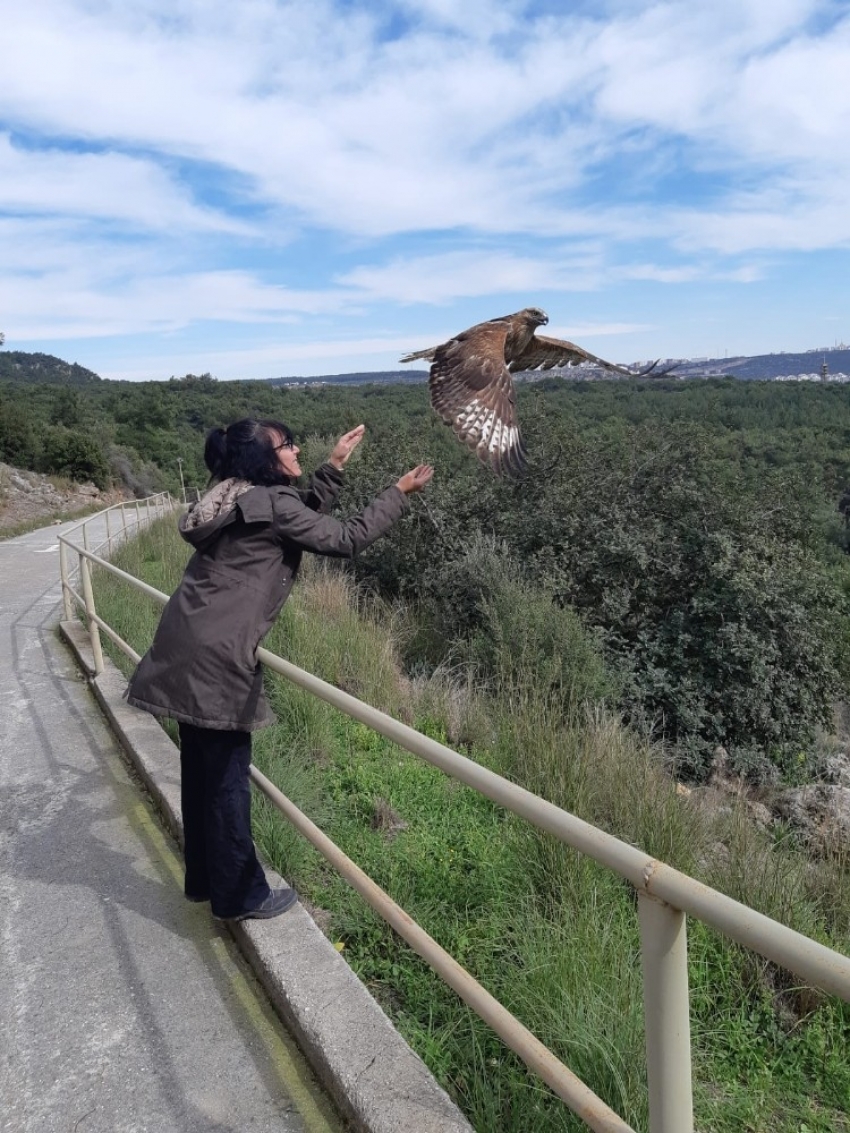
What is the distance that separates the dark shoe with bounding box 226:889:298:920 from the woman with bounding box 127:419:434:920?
0.45 metres

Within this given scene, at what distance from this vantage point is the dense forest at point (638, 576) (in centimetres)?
975

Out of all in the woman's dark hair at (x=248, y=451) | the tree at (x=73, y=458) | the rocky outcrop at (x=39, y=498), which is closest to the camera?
Answer: the woman's dark hair at (x=248, y=451)

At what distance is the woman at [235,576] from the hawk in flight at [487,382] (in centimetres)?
128

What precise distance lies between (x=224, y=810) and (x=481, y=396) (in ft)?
7.66

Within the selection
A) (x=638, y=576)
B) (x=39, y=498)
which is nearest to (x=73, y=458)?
(x=39, y=498)

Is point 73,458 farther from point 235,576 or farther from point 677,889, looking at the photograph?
point 677,889

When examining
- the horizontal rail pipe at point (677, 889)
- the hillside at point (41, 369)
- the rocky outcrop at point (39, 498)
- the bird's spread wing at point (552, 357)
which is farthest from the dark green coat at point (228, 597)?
the hillside at point (41, 369)

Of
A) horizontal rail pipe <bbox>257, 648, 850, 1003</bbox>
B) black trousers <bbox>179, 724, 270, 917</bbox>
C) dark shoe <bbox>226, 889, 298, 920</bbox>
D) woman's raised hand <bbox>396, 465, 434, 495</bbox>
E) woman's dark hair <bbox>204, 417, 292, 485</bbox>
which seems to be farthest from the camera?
dark shoe <bbox>226, 889, 298, 920</bbox>

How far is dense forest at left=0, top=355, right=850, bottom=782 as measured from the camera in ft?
32.0

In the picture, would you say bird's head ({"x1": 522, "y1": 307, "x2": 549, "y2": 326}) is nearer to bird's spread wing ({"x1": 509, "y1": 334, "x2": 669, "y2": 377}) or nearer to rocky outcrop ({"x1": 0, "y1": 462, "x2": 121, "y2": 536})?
bird's spread wing ({"x1": 509, "y1": 334, "x2": 669, "y2": 377})

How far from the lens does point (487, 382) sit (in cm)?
427

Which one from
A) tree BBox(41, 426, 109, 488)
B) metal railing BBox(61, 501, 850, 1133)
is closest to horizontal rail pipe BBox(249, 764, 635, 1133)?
metal railing BBox(61, 501, 850, 1133)

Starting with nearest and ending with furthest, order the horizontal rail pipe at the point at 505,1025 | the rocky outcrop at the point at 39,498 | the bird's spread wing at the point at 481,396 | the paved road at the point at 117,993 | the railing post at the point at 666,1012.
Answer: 1. the railing post at the point at 666,1012
2. the horizontal rail pipe at the point at 505,1025
3. the paved road at the point at 117,993
4. the bird's spread wing at the point at 481,396
5. the rocky outcrop at the point at 39,498

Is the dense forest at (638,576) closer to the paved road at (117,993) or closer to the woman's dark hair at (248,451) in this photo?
the paved road at (117,993)
